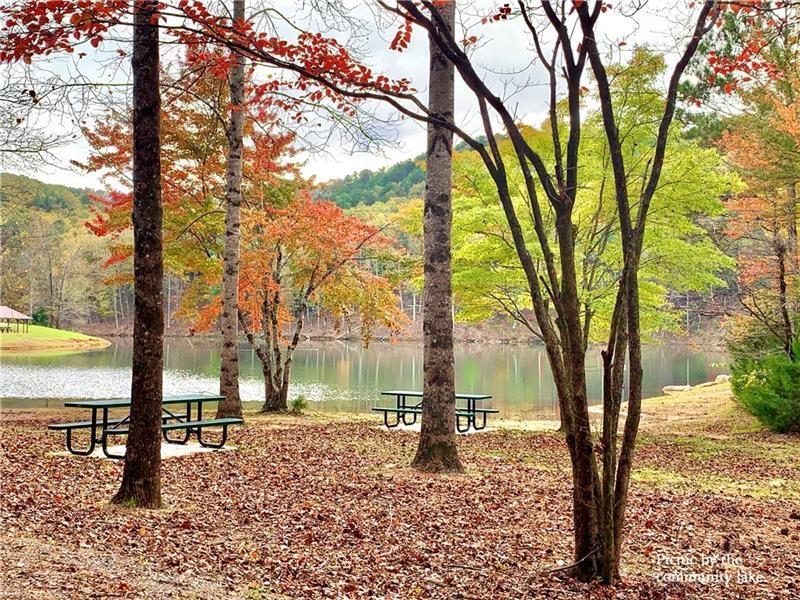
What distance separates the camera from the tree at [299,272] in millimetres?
15156

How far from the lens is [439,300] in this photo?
793 cm

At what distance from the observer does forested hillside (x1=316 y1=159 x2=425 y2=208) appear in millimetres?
99562

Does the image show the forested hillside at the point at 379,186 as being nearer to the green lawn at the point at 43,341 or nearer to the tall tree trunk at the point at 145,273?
the green lawn at the point at 43,341

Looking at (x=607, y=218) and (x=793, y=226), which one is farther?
(x=793, y=226)

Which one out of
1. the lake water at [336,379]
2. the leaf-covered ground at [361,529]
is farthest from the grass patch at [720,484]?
the lake water at [336,379]

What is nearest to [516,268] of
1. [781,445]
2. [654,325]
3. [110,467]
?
[654,325]

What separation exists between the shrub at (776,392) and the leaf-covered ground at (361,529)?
480 centimetres

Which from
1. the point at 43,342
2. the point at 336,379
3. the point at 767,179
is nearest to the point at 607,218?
the point at 767,179

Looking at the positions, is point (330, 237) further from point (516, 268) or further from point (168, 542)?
point (168, 542)

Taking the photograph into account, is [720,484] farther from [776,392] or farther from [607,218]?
[776,392]

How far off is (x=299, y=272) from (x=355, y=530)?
1122cm

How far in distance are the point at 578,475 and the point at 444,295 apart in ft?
12.8

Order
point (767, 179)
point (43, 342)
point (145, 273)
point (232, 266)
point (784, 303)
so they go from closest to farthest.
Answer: point (145, 273) → point (232, 266) → point (767, 179) → point (784, 303) → point (43, 342)

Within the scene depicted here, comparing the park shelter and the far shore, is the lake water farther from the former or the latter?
the park shelter
